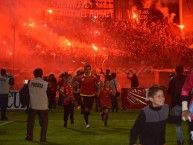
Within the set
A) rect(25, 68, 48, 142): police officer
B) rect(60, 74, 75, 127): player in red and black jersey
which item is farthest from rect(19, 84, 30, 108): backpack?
rect(60, 74, 75, 127): player in red and black jersey

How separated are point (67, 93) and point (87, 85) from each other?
33.8 inches

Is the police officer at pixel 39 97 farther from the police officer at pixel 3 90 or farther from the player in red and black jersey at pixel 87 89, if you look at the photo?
the police officer at pixel 3 90

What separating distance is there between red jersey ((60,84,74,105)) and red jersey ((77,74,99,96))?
53 cm

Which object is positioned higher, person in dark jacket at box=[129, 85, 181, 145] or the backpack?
the backpack

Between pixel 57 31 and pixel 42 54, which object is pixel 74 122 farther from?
pixel 57 31

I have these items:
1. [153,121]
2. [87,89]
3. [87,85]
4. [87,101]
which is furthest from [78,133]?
[153,121]

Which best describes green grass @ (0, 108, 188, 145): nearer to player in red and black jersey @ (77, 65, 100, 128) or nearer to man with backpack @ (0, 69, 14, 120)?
player in red and black jersey @ (77, 65, 100, 128)

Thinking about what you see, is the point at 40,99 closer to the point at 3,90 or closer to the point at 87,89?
the point at 87,89

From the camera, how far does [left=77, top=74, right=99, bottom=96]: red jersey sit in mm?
14738

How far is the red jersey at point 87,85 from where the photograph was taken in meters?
14.7

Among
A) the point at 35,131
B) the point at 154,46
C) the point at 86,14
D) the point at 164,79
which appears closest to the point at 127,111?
the point at 35,131

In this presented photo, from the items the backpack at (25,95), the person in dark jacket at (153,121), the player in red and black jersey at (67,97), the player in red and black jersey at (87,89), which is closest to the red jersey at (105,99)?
the player in red and black jersey at (87,89)

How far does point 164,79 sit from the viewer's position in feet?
106

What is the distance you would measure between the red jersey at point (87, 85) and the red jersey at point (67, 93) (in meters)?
0.53
